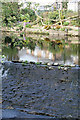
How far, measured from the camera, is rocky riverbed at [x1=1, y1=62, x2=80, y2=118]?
2771 millimetres

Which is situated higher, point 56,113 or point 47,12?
point 47,12

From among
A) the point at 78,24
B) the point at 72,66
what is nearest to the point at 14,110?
the point at 72,66

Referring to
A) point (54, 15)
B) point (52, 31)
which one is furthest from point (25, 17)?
point (52, 31)

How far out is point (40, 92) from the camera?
3.55m

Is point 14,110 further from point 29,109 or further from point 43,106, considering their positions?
point 43,106

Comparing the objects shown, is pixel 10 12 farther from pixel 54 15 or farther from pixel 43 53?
pixel 43 53

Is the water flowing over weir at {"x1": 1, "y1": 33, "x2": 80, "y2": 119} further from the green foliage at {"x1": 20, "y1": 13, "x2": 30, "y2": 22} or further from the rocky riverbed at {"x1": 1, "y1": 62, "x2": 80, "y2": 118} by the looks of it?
the green foliage at {"x1": 20, "y1": 13, "x2": 30, "y2": 22}

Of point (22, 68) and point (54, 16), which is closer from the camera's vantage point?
point (22, 68)

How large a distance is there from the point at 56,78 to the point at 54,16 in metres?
→ 15.2

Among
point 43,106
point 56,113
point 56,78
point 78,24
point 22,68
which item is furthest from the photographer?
point 78,24

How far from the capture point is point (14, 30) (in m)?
19.9

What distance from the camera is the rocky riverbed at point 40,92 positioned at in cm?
277

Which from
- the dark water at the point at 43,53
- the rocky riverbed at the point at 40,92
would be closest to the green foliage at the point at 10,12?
the dark water at the point at 43,53

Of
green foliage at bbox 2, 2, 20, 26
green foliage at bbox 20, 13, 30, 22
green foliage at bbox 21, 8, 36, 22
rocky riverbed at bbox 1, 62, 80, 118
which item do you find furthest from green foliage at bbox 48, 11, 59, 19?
rocky riverbed at bbox 1, 62, 80, 118
